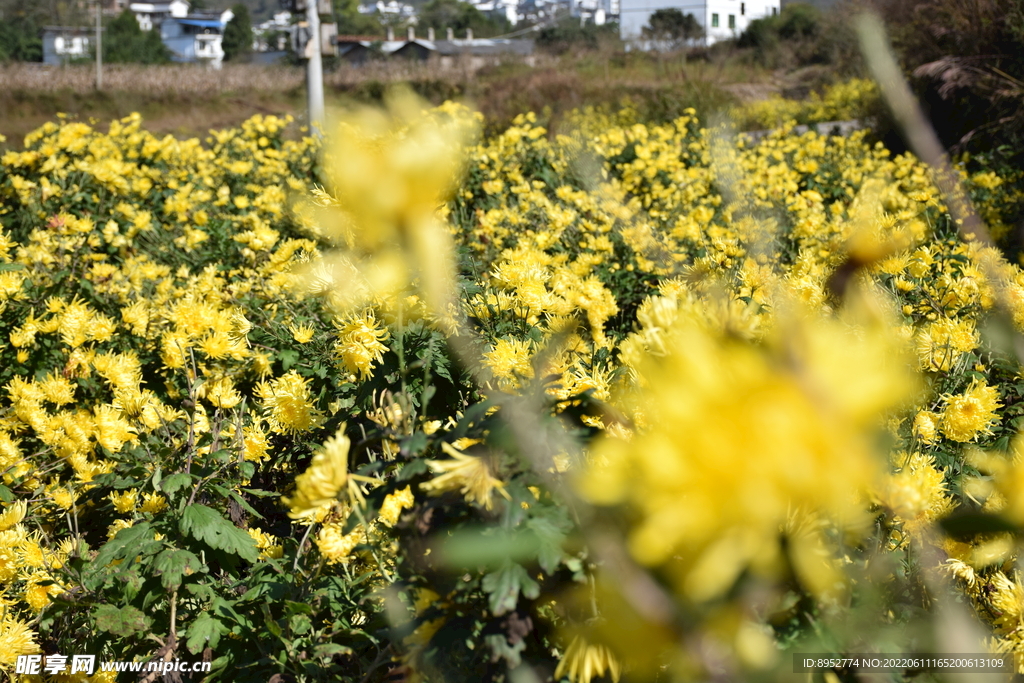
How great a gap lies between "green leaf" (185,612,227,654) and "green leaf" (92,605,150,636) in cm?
9

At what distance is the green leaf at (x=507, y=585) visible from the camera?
847 millimetres

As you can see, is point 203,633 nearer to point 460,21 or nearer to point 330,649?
point 330,649

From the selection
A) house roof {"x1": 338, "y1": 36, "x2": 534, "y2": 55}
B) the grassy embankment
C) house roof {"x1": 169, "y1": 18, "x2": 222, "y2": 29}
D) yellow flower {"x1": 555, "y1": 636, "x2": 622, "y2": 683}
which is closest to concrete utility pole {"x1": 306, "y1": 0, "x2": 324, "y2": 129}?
the grassy embankment

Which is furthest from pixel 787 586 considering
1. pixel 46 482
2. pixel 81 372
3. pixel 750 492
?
pixel 81 372

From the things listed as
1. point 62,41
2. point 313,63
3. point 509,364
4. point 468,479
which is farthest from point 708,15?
point 62,41

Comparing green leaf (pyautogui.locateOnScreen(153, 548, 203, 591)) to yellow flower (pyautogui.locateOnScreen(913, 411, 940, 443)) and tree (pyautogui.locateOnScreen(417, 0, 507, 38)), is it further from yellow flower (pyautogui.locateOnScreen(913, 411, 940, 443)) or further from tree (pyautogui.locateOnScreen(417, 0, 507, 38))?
tree (pyautogui.locateOnScreen(417, 0, 507, 38))

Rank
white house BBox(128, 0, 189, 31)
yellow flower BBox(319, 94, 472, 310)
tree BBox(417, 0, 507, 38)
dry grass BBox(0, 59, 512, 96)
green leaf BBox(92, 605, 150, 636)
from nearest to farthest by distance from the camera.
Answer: yellow flower BBox(319, 94, 472, 310) < green leaf BBox(92, 605, 150, 636) < dry grass BBox(0, 59, 512, 96) < tree BBox(417, 0, 507, 38) < white house BBox(128, 0, 189, 31)

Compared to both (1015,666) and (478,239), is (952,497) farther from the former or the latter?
(478,239)

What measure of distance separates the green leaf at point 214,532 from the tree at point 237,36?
248 feet

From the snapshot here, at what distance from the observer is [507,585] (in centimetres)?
86

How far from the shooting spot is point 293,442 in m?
2.41

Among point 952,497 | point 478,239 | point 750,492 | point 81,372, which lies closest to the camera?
point 750,492

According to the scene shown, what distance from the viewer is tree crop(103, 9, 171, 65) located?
51562 millimetres

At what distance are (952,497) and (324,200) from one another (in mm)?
1577
